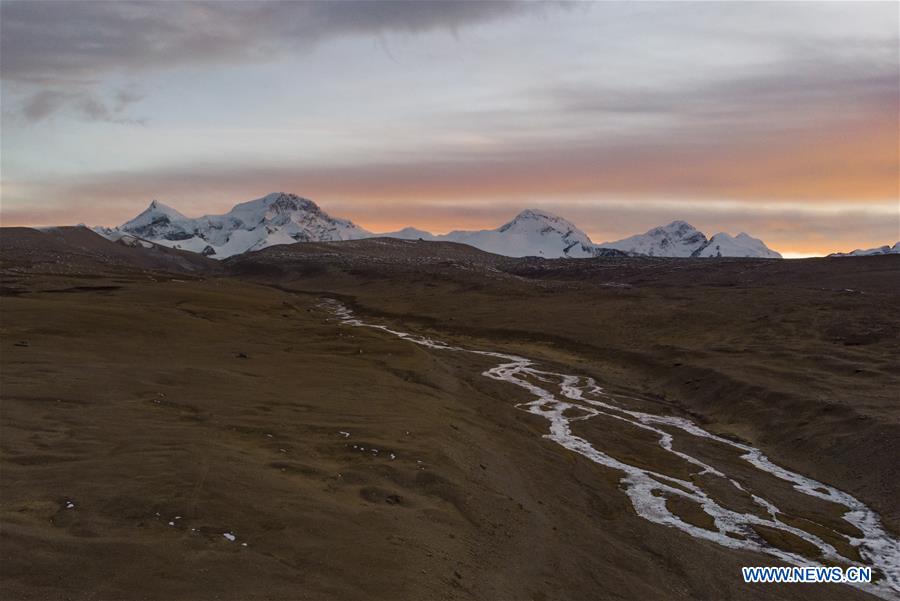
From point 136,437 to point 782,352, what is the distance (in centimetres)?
4674

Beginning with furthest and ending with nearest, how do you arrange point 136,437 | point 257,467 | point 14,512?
1. point 136,437
2. point 257,467
3. point 14,512

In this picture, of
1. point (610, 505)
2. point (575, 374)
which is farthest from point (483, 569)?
point (575, 374)

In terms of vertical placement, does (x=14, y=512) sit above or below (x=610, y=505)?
above

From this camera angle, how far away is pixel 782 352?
5356cm

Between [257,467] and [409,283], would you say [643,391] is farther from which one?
[409,283]

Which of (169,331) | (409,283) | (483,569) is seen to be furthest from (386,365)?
(409,283)

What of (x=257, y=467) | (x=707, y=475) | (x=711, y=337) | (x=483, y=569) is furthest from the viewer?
(x=711, y=337)

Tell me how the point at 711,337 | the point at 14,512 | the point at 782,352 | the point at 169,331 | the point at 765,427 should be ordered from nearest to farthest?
1. the point at 14,512
2. the point at 765,427
3. the point at 169,331
4. the point at 782,352
5. the point at 711,337

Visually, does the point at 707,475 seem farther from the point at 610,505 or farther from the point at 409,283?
the point at 409,283

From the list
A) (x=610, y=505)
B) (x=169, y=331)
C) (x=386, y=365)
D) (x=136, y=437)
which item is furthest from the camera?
(x=169, y=331)

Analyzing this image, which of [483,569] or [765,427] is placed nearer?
[483,569]

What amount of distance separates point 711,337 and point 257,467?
5265 cm

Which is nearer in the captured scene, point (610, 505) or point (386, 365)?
point (610, 505)

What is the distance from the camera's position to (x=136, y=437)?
21172 millimetres
